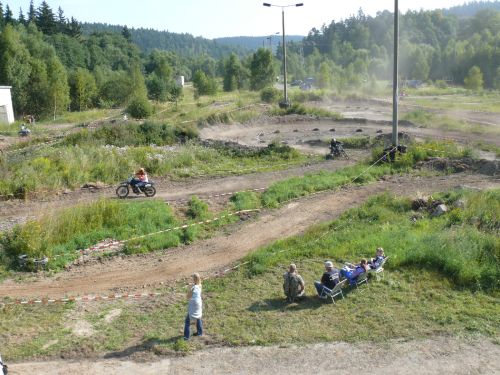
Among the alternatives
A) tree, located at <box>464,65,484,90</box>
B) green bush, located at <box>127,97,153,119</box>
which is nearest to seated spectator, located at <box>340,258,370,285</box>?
green bush, located at <box>127,97,153,119</box>

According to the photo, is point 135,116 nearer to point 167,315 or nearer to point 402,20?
point 167,315

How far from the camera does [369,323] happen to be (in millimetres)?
11336

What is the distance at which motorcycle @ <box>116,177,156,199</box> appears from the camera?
20969 mm

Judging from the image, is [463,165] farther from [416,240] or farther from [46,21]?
[46,21]

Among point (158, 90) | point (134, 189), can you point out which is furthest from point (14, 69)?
point (134, 189)

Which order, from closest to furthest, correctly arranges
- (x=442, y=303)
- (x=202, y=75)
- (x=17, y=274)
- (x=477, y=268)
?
(x=442, y=303), (x=477, y=268), (x=17, y=274), (x=202, y=75)

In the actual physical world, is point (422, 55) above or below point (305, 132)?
above

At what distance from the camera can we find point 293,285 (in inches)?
485

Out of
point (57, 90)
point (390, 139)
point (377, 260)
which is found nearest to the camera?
point (377, 260)

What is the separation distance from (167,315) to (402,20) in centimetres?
18139

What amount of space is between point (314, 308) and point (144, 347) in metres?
4.05

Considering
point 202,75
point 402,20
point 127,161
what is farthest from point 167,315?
point 402,20

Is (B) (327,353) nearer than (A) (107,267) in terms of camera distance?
Yes

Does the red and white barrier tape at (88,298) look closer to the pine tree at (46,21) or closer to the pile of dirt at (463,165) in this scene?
the pile of dirt at (463,165)
